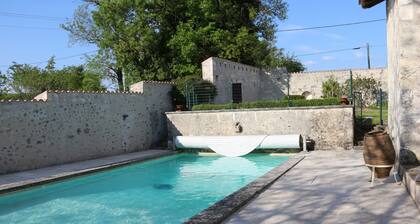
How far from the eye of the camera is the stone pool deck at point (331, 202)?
521 cm

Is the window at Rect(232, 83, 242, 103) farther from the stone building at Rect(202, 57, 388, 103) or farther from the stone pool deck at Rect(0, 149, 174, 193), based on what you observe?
the stone pool deck at Rect(0, 149, 174, 193)

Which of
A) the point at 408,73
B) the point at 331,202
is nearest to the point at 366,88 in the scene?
the point at 408,73

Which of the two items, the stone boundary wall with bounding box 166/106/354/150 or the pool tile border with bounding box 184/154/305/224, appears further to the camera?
the stone boundary wall with bounding box 166/106/354/150

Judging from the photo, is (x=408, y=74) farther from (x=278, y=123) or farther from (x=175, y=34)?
(x=175, y=34)

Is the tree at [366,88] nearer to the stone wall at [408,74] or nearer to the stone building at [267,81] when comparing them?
the stone building at [267,81]

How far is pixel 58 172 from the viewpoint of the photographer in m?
11.8

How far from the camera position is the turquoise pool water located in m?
8.03

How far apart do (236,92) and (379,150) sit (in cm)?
1793

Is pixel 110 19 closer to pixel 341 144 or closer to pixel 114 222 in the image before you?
pixel 341 144

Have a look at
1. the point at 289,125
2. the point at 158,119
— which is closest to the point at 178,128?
the point at 158,119

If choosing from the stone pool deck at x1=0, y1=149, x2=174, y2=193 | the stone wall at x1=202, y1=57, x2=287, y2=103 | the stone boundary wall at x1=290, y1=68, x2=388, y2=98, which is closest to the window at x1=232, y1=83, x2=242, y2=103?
the stone wall at x1=202, y1=57, x2=287, y2=103

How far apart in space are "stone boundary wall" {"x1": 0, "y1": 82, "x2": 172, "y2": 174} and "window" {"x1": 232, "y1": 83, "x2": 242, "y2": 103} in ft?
18.8

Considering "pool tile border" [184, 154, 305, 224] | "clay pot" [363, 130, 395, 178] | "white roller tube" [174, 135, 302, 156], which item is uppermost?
"clay pot" [363, 130, 395, 178]

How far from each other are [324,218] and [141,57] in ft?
73.7
